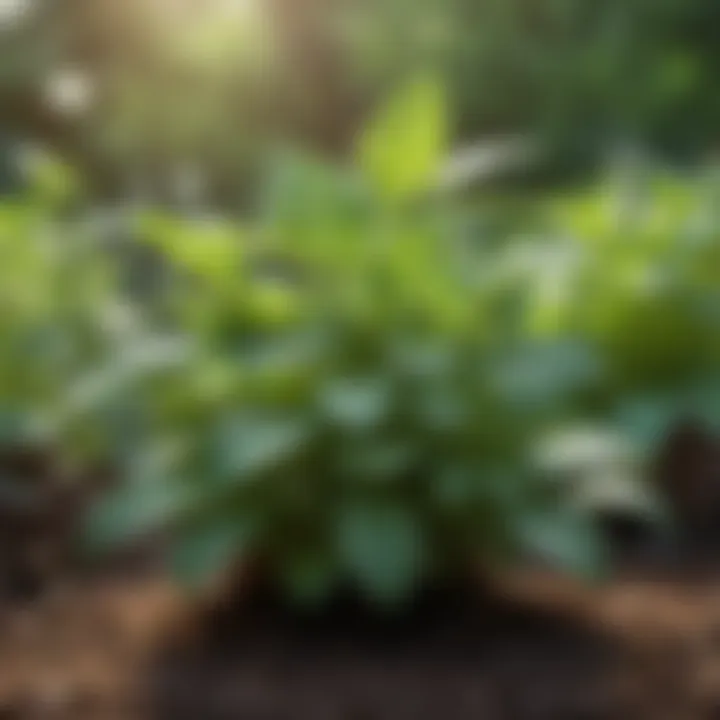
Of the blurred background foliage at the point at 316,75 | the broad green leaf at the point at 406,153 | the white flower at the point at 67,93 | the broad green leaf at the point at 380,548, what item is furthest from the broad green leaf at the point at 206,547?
the white flower at the point at 67,93

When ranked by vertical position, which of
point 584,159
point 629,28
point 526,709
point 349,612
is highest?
point 629,28

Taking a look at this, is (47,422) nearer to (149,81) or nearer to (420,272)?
(420,272)

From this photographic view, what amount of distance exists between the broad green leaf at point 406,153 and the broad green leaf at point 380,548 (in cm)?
39

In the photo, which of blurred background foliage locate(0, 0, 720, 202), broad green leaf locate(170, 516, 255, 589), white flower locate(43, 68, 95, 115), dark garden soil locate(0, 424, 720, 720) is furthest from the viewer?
white flower locate(43, 68, 95, 115)

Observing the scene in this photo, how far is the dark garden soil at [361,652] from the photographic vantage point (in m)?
1.61

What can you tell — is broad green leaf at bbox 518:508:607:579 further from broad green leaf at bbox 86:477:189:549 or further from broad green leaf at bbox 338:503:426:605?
broad green leaf at bbox 86:477:189:549

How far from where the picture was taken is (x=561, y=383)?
1.78 m

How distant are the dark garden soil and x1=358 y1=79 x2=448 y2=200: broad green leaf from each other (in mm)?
469

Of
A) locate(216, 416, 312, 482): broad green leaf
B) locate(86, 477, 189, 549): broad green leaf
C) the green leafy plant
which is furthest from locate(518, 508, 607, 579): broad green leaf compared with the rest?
locate(86, 477, 189, 549): broad green leaf

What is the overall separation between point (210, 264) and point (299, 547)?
1.05 ft

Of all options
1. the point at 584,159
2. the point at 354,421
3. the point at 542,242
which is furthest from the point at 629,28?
the point at 354,421

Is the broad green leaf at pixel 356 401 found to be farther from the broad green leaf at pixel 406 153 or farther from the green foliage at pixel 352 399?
the broad green leaf at pixel 406 153

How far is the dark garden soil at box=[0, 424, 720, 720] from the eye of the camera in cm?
161

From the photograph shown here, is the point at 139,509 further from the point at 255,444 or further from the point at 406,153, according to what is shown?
the point at 406,153
